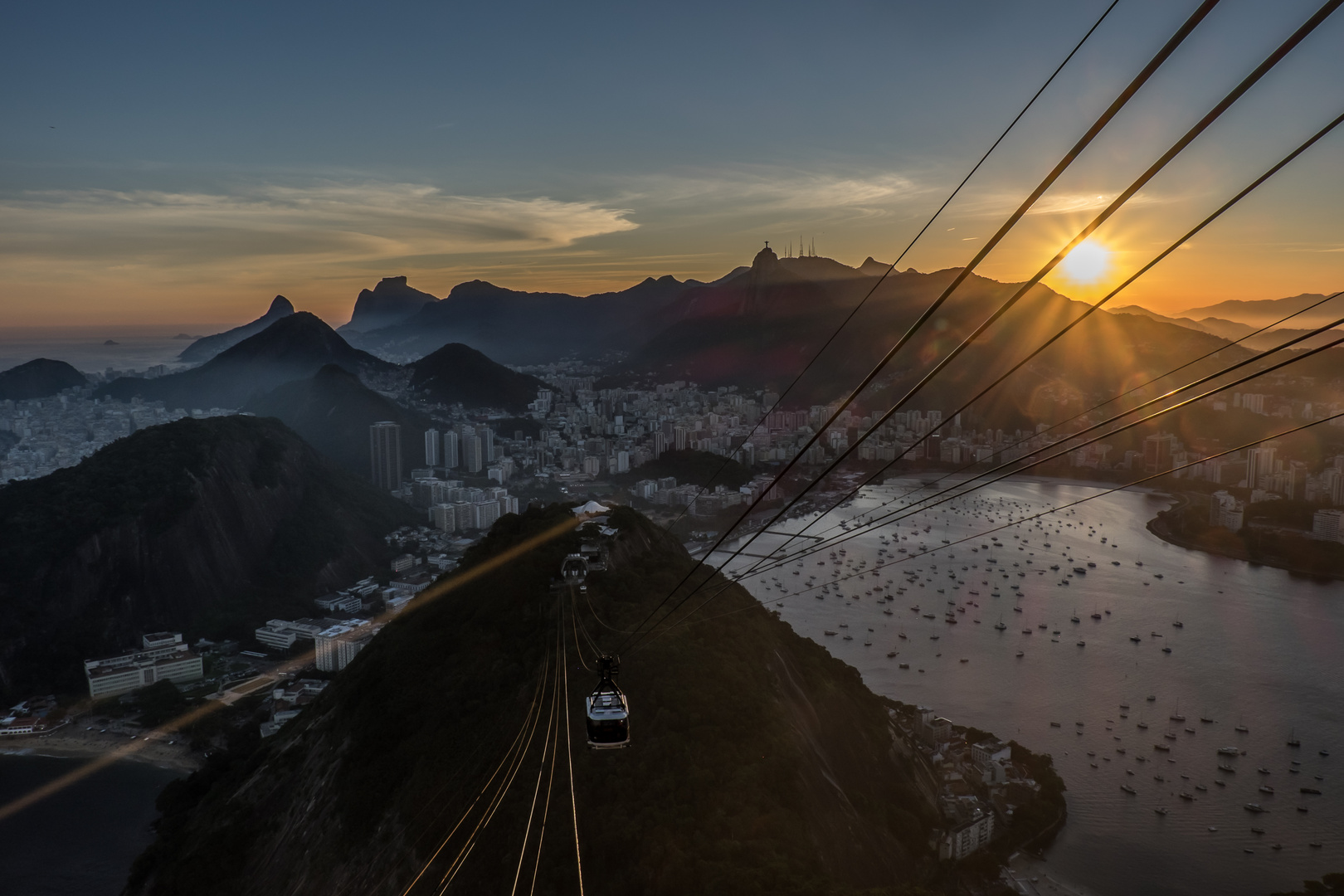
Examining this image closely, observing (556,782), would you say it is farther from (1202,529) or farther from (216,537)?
(1202,529)

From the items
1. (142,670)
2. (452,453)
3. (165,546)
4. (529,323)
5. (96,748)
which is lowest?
(96,748)

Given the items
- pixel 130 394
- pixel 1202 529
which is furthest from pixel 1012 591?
pixel 130 394

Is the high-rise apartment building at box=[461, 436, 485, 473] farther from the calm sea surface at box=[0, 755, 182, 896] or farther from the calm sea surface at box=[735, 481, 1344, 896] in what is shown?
the calm sea surface at box=[0, 755, 182, 896]

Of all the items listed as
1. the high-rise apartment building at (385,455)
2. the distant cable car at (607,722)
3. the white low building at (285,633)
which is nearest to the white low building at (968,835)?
the distant cable car at (607,722)

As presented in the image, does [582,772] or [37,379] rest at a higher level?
[37,379]

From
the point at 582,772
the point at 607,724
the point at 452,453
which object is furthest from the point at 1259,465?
the point at 607,724

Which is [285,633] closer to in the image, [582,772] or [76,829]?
[76,829]
